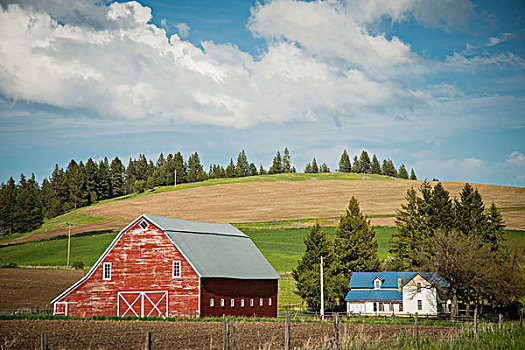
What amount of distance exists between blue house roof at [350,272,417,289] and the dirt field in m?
32.7

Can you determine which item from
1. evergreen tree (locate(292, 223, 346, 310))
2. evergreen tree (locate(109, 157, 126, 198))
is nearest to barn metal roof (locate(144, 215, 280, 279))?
evergreen tree (locate(292, 223, 346, 310))

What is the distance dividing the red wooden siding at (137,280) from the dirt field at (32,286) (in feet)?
23.0

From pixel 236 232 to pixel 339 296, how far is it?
592 inches

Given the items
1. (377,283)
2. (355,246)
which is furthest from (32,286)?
(377,283)

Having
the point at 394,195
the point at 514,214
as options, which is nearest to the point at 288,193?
the point at 394,195

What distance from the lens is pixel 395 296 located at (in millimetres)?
61719

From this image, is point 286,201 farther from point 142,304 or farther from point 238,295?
point 142,304

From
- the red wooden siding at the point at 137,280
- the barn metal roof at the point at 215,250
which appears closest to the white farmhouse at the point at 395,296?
the barn metal roof at the point at 215,250

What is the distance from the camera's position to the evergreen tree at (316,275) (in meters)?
57.0

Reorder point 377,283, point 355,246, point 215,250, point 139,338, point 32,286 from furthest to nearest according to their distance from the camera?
point 355,246, point 377,283, point 32,286, point 215,250, point 139,338

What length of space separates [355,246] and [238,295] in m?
24.5

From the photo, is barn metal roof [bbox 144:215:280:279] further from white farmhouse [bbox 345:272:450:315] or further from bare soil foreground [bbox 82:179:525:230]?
bare soil foreground [bbox 82:179:525:230]

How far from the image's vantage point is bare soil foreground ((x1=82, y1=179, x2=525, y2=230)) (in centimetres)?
10644

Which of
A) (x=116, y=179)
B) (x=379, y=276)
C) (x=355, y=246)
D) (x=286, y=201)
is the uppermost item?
(x=116, y=179)
